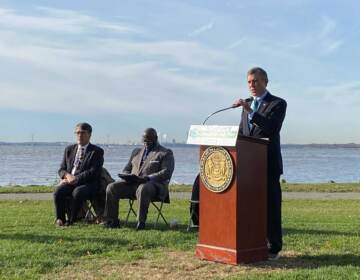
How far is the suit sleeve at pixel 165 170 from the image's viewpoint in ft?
27.8

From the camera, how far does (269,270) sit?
5.54 meters

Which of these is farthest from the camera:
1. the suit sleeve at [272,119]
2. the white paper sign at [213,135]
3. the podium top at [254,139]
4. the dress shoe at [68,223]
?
the dress shoe at [68,223]

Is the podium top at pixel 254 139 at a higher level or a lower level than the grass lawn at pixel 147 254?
higher

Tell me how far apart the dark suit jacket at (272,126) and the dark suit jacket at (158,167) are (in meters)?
2.59

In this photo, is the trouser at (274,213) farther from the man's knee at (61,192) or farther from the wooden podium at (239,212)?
the man's knee at (61,192)

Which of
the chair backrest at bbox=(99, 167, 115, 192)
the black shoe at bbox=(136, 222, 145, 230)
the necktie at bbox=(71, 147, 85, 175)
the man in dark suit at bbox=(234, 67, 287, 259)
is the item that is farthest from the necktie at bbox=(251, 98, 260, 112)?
the necktie at bbox=(71, 147, 85, 175)

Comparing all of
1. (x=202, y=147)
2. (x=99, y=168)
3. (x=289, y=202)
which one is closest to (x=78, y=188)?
(x=99, y=168)

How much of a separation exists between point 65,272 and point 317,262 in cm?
242

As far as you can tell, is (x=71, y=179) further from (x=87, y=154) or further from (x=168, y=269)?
(x=168, y=269)

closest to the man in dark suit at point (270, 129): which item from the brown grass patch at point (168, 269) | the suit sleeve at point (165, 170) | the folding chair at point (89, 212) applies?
the brown grass patch at point (168, 269)

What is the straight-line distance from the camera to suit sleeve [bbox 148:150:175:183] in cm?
846

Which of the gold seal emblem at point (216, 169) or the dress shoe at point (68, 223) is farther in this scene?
the dress shoe at point (68, 223)

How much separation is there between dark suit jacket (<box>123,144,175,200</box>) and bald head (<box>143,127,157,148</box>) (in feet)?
0.27

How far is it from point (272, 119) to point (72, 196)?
3897mm
